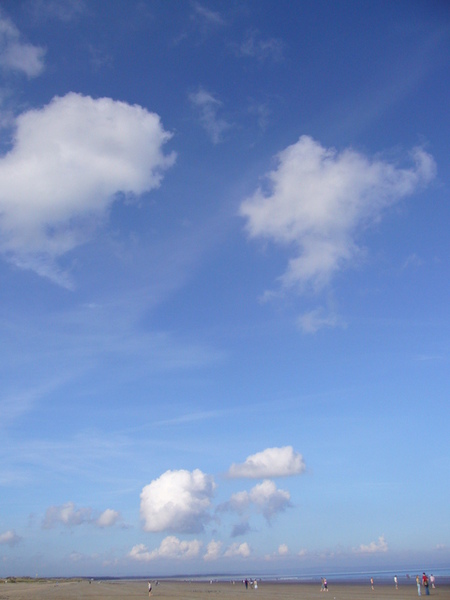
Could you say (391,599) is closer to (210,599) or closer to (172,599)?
(210,599)

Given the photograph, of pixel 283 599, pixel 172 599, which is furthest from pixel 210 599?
pixel 283 599

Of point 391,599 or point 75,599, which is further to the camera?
point 75,599

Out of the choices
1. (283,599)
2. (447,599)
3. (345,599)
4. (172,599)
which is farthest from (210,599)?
(447,599)

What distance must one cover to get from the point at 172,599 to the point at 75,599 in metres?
15.5

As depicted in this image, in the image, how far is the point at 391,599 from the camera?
212 ft

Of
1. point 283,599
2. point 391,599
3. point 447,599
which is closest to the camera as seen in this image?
point 447,599

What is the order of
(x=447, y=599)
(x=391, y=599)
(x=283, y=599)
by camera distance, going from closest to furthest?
(x=447, y=599) < (x=391, y=599) < (x=283, y=599)

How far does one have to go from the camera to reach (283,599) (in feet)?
227

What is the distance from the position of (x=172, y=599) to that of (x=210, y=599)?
5.73 m

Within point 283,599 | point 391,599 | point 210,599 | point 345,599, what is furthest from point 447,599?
point 210,599

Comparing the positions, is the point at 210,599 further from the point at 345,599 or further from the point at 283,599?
the point at 345,599

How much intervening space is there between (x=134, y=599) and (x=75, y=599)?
8965mm

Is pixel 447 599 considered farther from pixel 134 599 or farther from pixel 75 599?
pixel 75 599

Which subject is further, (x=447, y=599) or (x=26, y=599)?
(x=26, y=599)
